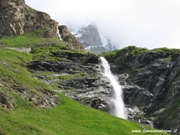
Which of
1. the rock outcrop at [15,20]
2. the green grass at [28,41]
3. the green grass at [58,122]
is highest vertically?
the rock outcrop at [15,20]

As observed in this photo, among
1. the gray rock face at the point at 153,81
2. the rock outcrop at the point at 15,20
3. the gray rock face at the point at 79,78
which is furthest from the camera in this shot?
the rock outcrop at the point at 15,20

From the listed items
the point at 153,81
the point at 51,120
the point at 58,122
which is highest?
the point at 153,81

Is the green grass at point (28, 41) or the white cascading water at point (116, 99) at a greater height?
the green grass at point (28, 41)

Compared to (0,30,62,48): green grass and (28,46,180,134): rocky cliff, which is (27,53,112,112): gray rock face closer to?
(28,46,180,134): rocky cliff

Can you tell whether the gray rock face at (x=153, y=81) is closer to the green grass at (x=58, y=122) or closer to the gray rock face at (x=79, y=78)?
the gray rock face at (x=79, y=78)

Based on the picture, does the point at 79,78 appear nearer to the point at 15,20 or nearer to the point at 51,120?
the point at 51,120

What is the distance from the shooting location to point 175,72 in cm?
10662

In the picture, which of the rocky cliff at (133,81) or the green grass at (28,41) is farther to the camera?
the green grass at (28,41)

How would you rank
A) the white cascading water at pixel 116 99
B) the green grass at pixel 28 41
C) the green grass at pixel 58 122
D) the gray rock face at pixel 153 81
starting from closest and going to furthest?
the green grass at pixel 58 122 → the gray rock face at pixel 153 81 → the white cascading water at pixel 116 99 → the green grass at pixel 28 41

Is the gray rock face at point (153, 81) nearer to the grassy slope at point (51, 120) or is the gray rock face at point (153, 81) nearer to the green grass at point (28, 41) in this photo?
the grassy slope at point (51, 120)

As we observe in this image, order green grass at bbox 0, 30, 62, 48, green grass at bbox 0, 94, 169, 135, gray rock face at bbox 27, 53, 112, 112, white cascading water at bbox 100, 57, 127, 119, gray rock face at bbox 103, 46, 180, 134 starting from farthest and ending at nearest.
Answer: green grass at bbox 0, 30, 62, 48 → gray rock face at bbox 27, 53, 112, 112 → white cascading water at bbox 100, 57, 127, 119 → gray rock face at bbox 103, 46, 180, 134 → green grass at bbox 0, 94, 169, 135

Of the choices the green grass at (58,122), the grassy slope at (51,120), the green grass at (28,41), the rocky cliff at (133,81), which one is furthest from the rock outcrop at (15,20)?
the grassy slope at (51,120)

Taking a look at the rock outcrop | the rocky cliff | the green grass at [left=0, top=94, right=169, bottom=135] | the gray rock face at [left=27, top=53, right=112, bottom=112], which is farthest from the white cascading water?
the rock outcrop

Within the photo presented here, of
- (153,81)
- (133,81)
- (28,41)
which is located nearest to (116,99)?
(133,81)
